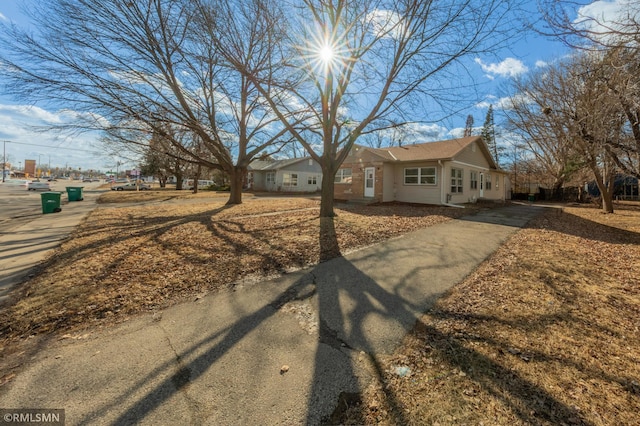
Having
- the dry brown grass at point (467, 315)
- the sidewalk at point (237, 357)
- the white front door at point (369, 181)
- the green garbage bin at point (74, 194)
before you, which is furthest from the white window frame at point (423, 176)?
the green garbage bin at point (74, 194)

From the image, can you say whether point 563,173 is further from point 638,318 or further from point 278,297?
point 278,297

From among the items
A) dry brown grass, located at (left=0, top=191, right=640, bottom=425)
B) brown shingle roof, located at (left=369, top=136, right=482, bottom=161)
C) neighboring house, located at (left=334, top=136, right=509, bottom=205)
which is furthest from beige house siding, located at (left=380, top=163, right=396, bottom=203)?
dry brown grass, located at (left=0, top=191, right=640, bottom=425)

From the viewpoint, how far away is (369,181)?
57.2ft

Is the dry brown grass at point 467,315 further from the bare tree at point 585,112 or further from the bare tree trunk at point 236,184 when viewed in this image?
the bare tree trunk at point 236,184

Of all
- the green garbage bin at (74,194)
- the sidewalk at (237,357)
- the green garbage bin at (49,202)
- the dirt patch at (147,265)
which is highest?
the green garbage bin at (74,194)

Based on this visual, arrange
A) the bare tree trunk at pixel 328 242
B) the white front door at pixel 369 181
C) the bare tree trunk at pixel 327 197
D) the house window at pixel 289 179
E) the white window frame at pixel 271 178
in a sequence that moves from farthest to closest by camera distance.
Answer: the white window frame at pixel 271 178 < the house window at pixel 289 179 < the white front door at pixel 369 181 < the bare tree trunk at pixel 327 197 < the bare tree trunk at pixel 328 242

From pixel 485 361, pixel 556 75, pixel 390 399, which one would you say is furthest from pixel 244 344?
pixel 556 75

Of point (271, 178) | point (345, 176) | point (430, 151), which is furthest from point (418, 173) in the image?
point (271, 178)

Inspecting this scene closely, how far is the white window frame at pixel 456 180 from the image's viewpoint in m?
16.3

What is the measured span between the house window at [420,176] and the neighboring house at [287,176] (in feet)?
59.7

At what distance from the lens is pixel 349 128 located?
384 inches

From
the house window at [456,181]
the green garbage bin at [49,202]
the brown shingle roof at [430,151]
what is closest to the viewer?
the green garbage bin at [49,202]

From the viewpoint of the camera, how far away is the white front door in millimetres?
17094

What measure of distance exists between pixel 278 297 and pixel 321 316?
0.79 metres
